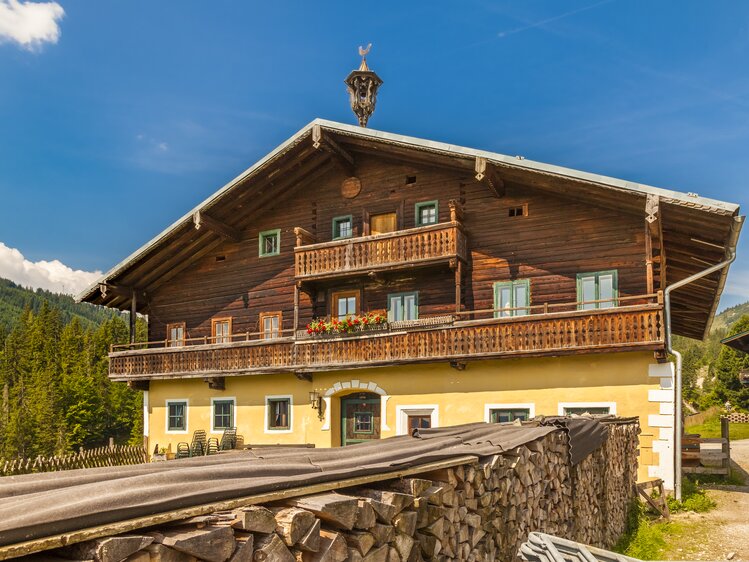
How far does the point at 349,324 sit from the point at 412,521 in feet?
49.2

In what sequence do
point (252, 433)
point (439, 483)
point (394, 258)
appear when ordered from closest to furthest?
point (439, 483) → point (394, 258) → point (252, 433)

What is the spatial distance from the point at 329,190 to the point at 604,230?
8909 mm

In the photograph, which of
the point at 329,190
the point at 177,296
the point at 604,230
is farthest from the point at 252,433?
the point at 604,230

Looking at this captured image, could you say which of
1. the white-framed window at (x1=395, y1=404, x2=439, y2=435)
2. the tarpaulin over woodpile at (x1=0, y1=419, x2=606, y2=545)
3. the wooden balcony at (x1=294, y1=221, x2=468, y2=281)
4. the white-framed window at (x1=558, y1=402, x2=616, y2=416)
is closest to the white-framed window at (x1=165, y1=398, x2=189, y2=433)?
the wooden balcony at (x1=294, y1=221, x2=468, y2=281)

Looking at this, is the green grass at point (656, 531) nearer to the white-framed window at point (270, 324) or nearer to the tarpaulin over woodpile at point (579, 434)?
the tarpaulin over woodpile at point (579, 434)

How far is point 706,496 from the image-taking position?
15484 millimetres

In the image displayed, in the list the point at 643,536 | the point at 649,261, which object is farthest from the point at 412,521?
the point at 649,261

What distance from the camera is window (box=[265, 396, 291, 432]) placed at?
21.4 meters

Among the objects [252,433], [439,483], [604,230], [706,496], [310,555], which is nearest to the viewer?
[310,555]

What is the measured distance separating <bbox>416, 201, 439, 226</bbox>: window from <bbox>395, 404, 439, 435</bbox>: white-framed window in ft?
18.1

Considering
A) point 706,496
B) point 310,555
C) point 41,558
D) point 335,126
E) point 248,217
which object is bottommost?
point 706,496

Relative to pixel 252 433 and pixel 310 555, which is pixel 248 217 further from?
pixel 310 555

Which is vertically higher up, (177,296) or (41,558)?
(177,296)

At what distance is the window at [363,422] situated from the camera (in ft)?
66.6
